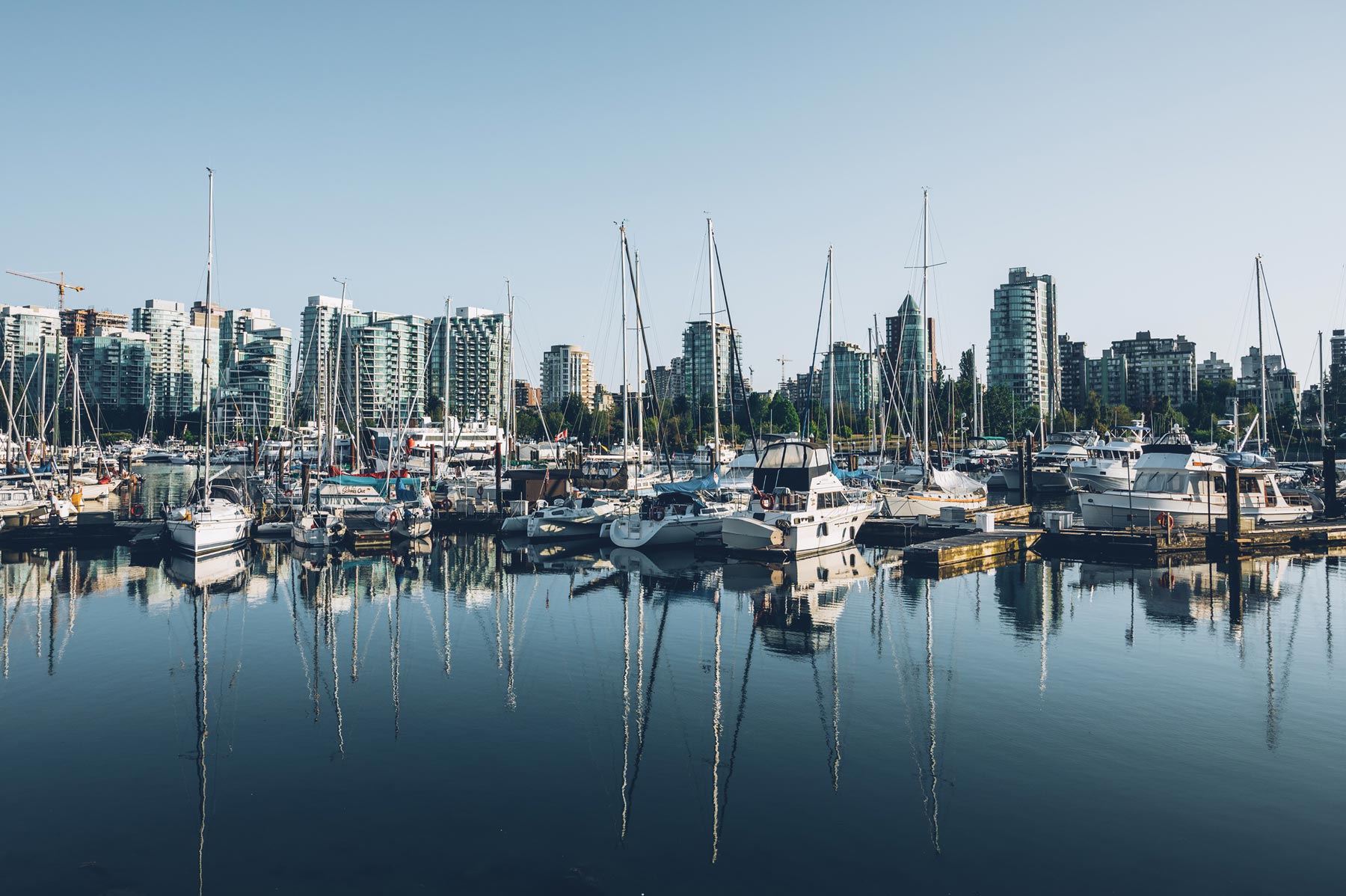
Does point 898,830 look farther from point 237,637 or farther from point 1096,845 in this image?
point 237,637

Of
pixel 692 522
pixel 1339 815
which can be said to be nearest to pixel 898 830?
pixel 1339 815

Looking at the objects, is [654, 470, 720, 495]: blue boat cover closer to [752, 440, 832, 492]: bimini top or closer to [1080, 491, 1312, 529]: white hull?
[752, 440, 832, 492]: bimini top

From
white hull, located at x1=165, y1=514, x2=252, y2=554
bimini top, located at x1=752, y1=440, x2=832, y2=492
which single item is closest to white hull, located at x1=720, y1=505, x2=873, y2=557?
bimini top, located at x1=752, y1=440, x2=832, y2=492

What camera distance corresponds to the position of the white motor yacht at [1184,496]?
5016cm

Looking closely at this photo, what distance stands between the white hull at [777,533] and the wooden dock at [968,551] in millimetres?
4646

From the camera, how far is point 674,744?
19.9m

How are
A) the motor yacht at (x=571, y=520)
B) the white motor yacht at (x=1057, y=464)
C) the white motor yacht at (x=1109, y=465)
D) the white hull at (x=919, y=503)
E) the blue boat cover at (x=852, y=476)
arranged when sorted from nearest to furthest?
the motor yacht at (x=571, y=520)
the white hull at (x=919, y=503)
the blue boat cover at (x=852, y=476)
the white motor yacht at (x=1109, y=465)
the white motor yacht at (x=1057, y=464)

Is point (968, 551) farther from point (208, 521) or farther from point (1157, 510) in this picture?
point (208, 521)

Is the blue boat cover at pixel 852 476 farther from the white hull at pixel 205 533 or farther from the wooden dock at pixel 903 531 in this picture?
the white hull at pixel 205 533

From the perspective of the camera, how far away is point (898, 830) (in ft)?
50.4

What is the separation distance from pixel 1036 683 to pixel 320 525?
42.3m

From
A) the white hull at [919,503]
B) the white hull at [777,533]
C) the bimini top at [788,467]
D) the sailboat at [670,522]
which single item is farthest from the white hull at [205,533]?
the white hull at [919,503]

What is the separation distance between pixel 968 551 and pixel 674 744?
29.8 metres

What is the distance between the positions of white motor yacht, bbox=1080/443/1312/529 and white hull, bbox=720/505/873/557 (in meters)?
16.7
